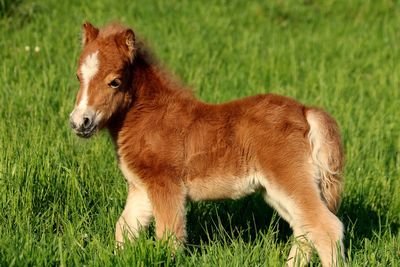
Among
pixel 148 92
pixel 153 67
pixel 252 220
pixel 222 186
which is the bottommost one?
pixel 252 220

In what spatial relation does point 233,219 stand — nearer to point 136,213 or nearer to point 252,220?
point 252,220

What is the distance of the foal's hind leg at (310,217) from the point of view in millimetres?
4777

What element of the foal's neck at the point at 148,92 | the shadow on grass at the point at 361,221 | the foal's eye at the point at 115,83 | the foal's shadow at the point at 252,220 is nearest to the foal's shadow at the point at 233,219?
the foal's shadow at the point at 252,220

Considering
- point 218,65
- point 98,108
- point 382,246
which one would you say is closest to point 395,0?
point 218,65

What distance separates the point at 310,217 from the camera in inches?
190

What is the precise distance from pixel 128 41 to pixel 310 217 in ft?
5.45

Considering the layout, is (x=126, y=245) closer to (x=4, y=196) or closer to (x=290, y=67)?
(x=4, y=196)

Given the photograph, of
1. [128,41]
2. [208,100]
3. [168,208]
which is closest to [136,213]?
[168,208]

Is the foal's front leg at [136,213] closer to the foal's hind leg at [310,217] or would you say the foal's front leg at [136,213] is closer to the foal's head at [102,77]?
the foal's head at [102,77]

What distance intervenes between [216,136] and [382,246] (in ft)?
4.88

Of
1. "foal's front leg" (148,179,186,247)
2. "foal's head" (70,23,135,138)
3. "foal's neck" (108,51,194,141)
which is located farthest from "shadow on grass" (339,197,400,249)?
"foal's head" (70,23,135,138)

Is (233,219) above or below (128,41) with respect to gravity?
below

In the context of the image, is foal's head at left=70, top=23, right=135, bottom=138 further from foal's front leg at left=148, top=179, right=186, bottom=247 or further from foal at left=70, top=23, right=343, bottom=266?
foal's front leg at left=148, top=179, right=186, bottom=247

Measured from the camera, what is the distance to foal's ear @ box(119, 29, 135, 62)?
5.08 meters
